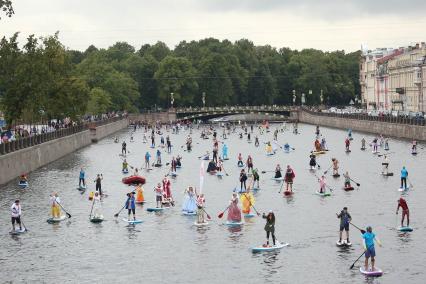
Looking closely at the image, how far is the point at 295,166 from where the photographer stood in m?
90.0

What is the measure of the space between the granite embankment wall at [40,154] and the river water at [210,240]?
2087mm

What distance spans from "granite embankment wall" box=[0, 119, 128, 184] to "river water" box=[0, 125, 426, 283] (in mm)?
2087

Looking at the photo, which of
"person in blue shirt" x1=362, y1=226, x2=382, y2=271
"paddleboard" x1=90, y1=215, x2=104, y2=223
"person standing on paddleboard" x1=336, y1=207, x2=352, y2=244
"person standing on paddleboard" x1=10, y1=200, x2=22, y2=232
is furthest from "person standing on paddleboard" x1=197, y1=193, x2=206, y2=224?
"person in blue shirt" x1=362, y1=226, x2=382, y2=271

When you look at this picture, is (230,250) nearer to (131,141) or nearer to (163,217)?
(163,217)

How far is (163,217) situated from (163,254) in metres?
10.7

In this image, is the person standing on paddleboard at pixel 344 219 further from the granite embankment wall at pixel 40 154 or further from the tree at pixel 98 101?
the tree at pixel 98 101

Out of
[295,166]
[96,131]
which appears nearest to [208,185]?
[295,166]

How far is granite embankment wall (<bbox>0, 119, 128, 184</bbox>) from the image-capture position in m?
72.1

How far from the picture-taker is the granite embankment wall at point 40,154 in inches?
2840

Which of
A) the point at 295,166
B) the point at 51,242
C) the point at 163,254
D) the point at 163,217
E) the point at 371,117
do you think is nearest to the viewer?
the point at 163,254

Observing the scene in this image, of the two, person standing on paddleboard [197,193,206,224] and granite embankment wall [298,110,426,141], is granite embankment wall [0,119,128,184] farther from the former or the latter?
granite embankment wall [298,110,426,141]

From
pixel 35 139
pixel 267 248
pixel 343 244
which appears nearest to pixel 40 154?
pixel 35 139

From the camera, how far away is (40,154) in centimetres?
8875

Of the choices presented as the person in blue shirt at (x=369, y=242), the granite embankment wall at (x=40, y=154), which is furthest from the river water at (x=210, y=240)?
the granite embankment wall at (x=40, y=154)
